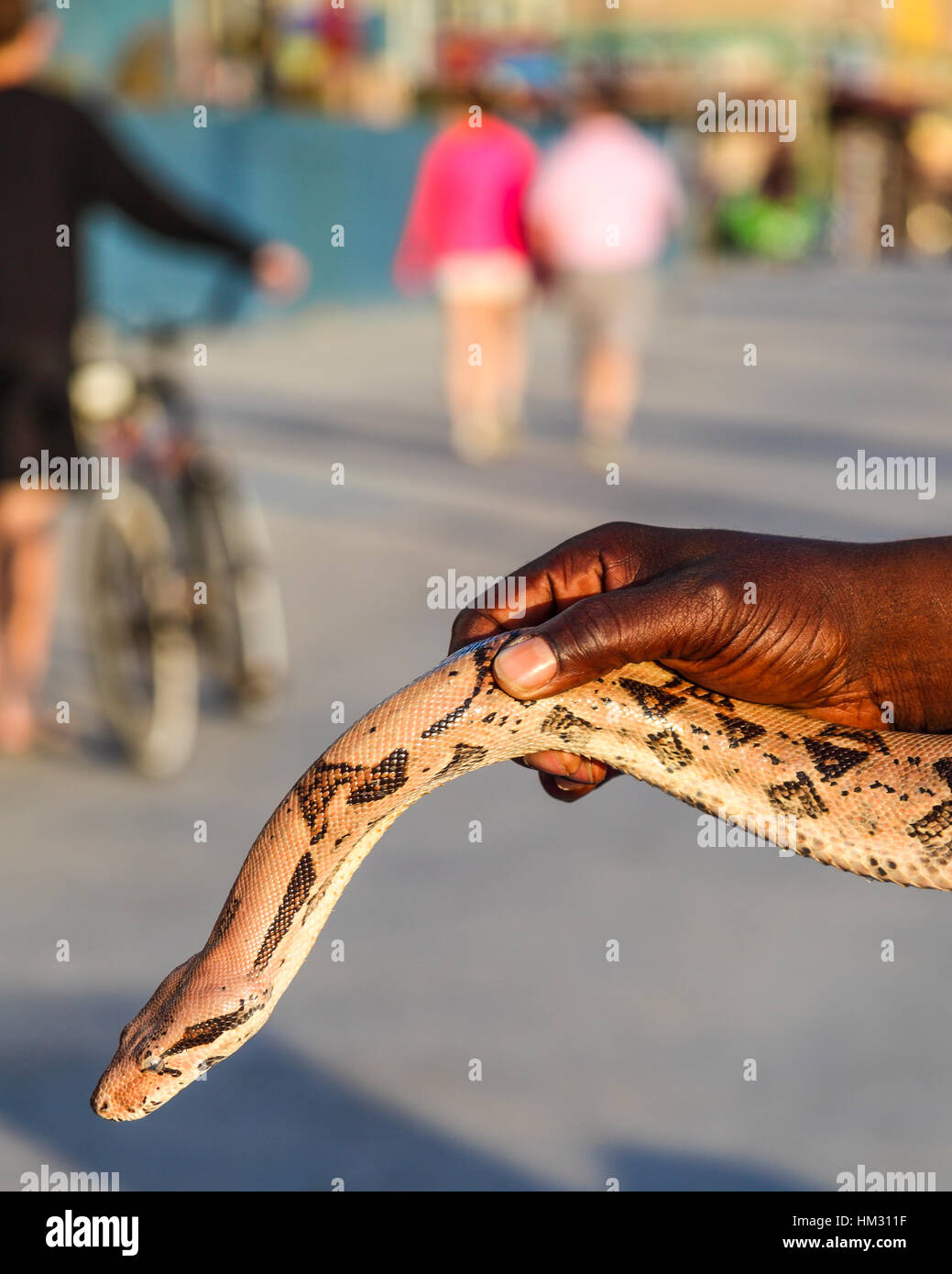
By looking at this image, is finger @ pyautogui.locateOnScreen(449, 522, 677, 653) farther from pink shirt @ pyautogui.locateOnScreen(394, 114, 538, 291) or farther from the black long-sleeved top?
pink shirt @ pyautogui.locateOnScreen(394, 114, 538, 291)

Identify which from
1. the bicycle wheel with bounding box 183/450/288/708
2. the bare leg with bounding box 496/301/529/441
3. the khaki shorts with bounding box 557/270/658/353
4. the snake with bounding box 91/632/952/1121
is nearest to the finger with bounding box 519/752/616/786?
the snake with bounding box 91/632/952/1121

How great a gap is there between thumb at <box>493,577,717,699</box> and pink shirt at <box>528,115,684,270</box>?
35.2ft

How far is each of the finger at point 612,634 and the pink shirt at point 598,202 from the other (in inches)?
422

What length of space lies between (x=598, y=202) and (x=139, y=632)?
6.75 meters

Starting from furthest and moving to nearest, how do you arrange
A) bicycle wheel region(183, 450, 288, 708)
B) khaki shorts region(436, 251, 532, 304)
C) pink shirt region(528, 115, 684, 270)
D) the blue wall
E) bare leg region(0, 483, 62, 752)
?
the blue wall → khaki shorts region(436, 251, 532, 304) → pink shirt region(528, 115, 684, 270) → bicycle wheel region(183, 450, 288, 708) → bare leg region(0, 483, 62, 752)

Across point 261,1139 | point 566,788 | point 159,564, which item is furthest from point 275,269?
point 566,788

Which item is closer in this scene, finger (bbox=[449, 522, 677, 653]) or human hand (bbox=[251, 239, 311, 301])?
finger (bbox=[449, 522, 677, 653])

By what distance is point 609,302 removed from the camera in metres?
12.9

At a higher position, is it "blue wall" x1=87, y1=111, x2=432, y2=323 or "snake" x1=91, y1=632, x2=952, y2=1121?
"blue wall" x1=87, y1=111, x2=432, y2=323

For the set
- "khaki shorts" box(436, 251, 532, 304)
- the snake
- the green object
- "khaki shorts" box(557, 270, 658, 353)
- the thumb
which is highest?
the green object

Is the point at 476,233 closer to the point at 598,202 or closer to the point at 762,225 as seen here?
the point at 598,202

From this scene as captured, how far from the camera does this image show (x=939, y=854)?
2373mm

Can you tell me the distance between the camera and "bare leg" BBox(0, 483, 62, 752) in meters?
6.96
